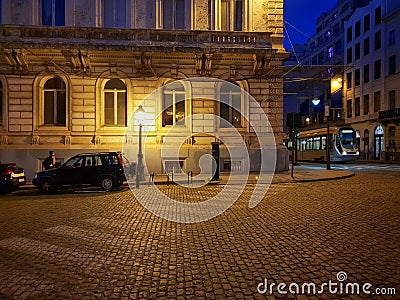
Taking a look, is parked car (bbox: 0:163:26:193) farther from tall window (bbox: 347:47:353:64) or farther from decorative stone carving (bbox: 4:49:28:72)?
tall window (bbox: 347:47:353:64)

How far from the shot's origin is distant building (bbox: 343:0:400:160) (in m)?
44.7

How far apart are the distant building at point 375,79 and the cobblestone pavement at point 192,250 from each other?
38.8 m

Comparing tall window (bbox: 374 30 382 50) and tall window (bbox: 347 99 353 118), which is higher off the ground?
tall window (bbox: 374 30 382 50)

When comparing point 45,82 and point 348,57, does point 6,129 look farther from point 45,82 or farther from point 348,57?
point 348,57

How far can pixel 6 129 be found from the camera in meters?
20.3

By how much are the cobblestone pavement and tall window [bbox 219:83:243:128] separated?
11.6 metres

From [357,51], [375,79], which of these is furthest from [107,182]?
[357,51]

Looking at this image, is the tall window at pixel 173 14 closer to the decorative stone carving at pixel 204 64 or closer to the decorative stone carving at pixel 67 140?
the decorative stone carving at pixel 204 64

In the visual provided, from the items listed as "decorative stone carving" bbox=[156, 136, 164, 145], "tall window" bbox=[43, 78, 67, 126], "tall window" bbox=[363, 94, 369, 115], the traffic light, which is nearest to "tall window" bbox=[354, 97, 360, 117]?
"tall window" bbox=[363, 94, 369, 115]

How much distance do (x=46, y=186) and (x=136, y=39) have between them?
9.58m

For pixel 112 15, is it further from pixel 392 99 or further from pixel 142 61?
pixel 392 99

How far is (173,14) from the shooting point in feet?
72.0

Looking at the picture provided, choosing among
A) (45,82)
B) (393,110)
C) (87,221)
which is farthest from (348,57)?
(87,221)

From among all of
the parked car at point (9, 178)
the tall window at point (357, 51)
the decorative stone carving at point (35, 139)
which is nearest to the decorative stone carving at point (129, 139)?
the decorative stone carving at point (35, 139)
